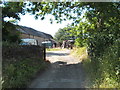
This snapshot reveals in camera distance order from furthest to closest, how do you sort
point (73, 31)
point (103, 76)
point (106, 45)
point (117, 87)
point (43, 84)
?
point (73, 31), point (106, 45), point (43, 84), point (103, 76), point (117, 87)

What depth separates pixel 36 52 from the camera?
9844 millimetres

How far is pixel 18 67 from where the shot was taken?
6.68m

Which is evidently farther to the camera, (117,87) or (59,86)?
(59,86)

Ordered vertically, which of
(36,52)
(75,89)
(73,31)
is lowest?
→ (75,89)

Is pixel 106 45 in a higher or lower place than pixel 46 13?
lower

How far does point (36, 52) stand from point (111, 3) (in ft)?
17.4

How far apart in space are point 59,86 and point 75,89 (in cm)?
63

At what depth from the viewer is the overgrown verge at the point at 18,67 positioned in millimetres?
A: 5267

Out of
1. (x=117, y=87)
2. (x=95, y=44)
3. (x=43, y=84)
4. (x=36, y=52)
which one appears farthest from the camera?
(x=36, y=52)

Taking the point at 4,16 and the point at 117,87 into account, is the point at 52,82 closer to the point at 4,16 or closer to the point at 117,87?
the point at 117,87

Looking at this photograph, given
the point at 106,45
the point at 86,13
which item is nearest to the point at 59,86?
the point at 106,45

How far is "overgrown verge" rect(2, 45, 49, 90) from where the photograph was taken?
5267 mm

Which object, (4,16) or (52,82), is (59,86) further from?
(4,16)

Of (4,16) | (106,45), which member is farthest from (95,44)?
(4,16)
